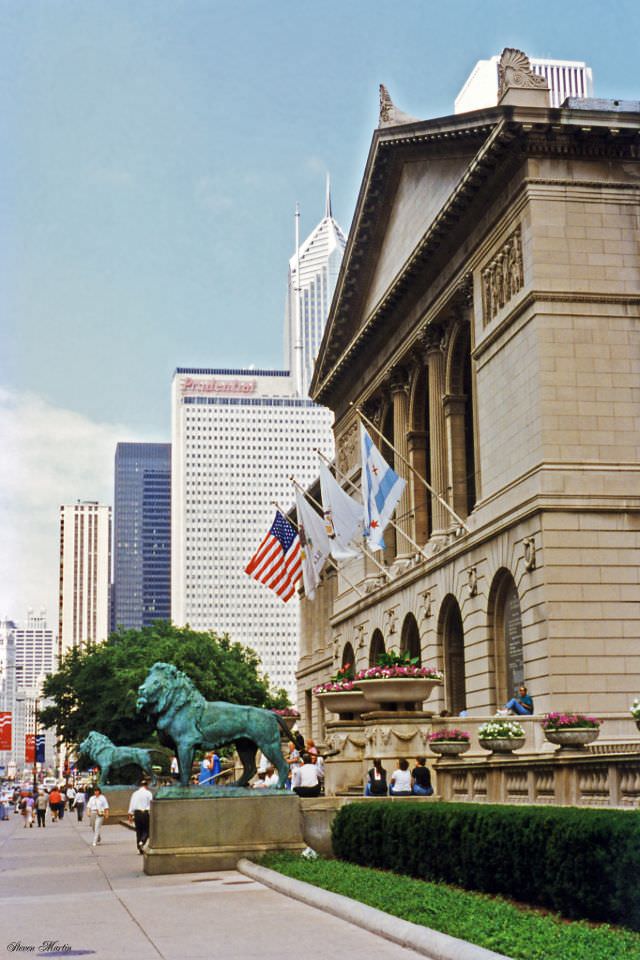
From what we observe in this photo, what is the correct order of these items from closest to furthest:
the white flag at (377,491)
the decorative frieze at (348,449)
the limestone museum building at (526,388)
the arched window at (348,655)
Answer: the limestone museum building at (526,388) < the white flag at (377,491) < the arched window at (348,655) < the decorative frieze at (348,449)

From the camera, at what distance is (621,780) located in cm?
1761

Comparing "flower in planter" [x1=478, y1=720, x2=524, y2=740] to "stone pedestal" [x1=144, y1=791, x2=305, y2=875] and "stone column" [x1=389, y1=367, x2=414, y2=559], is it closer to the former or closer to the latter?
"stone pedestal" [x1=144, y1=791, x2=305, y2=875]

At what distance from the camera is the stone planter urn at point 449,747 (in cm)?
2797

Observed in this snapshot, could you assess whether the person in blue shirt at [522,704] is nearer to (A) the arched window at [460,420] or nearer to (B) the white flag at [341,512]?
(B) the white flag at [341,512]

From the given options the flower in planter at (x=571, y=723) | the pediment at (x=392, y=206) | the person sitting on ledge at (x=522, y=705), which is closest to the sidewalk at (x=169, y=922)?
the flower in planter at (x=571, y=723)

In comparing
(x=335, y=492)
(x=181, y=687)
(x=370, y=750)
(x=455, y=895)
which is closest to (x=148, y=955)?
(x=455, y=895)

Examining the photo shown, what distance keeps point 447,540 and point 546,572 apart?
473 inches

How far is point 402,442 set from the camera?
5578 centimetres

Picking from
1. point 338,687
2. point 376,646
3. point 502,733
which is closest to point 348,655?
point 376,646

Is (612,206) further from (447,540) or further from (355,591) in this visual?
(355,591)

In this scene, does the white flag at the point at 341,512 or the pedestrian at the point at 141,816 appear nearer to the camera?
the pedestrian at the point at 141,816

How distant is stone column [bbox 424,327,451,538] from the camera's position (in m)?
49.8

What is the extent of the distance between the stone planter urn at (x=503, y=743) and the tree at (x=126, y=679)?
60.1 m

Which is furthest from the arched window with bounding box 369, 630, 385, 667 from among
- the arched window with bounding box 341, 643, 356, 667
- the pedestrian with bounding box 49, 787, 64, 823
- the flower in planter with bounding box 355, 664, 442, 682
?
the flower in planter with bounding box 355, 664, 442, 682
